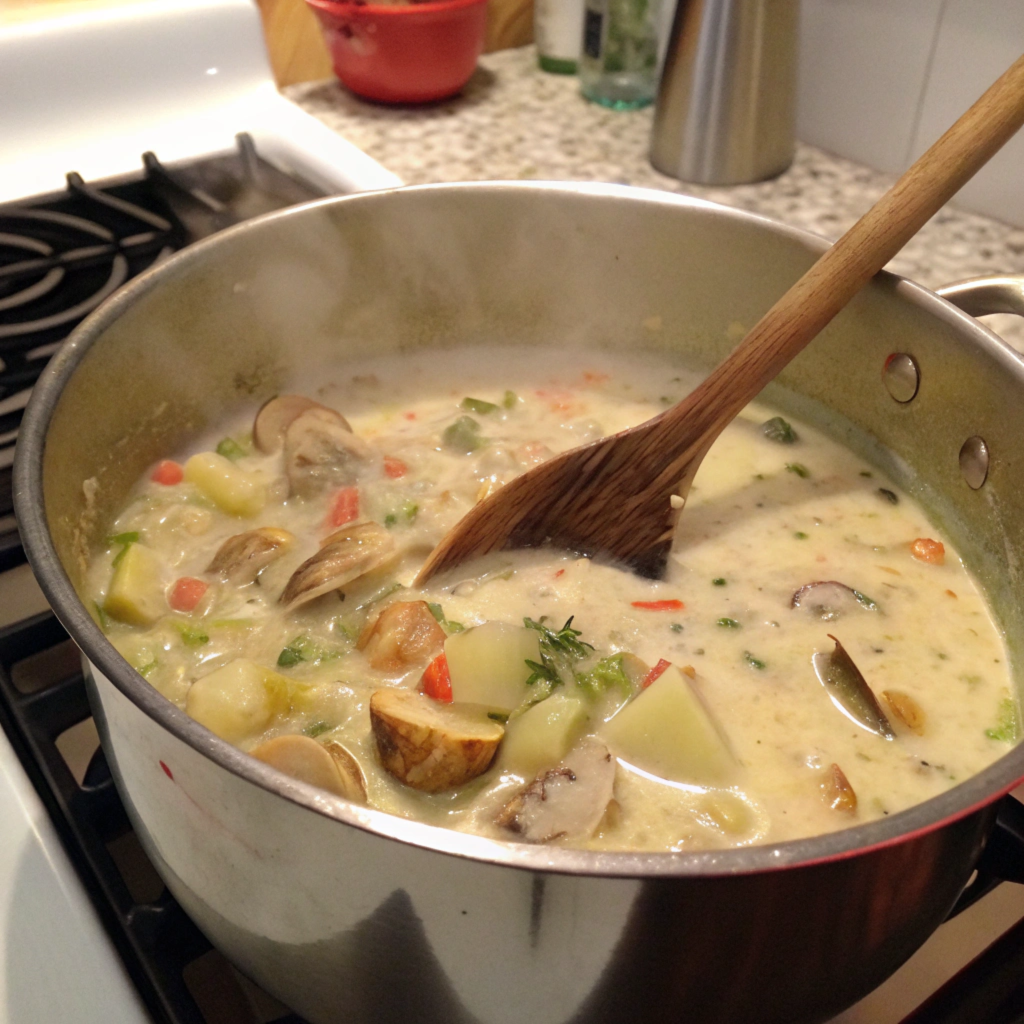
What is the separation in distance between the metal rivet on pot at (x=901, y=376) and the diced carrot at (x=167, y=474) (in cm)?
110

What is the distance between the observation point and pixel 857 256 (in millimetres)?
1194

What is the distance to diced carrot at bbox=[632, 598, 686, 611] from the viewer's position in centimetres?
132

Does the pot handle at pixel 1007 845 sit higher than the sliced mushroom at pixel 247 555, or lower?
higher

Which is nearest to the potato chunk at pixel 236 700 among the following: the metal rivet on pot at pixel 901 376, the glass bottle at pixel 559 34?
the metal rivet on pot at pixel 901 376

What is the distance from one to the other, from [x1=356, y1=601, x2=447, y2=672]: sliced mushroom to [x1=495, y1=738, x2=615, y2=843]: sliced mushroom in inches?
9.4

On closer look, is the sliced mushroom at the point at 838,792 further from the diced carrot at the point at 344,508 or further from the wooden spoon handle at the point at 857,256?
the diced carrot at the point at 344,508

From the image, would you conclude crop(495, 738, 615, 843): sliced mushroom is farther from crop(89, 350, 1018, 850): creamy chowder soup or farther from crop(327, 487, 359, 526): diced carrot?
crop(327, 487, 359, 526): diced carrot

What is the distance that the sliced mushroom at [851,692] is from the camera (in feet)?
3.85

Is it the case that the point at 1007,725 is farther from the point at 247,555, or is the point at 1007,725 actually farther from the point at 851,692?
the point at 247,555

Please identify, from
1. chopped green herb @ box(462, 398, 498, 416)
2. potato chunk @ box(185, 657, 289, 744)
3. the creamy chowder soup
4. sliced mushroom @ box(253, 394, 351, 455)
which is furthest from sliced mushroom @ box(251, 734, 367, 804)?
chopped green herb @ box(462, 398, 498, 416)

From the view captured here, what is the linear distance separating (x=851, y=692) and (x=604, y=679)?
31 cm

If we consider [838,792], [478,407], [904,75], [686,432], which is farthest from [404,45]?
[838,792]

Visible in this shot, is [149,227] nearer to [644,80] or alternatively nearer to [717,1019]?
[644,80]

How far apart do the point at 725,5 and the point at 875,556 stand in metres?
1.02
